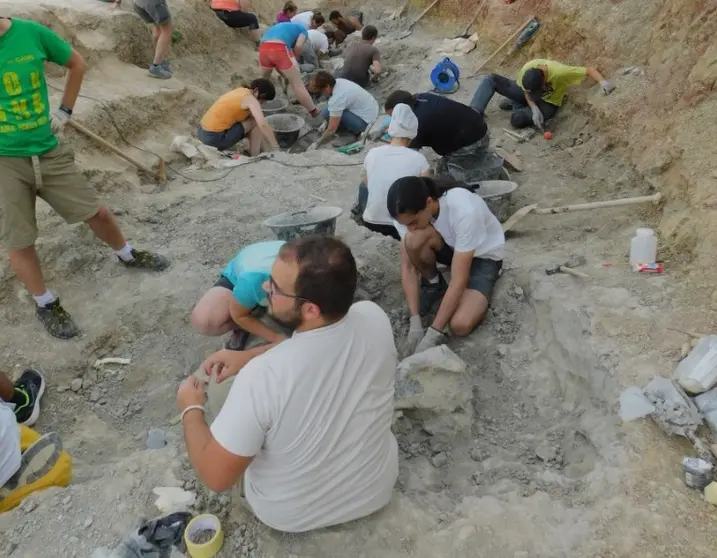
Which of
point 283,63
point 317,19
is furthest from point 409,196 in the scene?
point 317,19

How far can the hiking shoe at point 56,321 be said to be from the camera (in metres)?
3.89

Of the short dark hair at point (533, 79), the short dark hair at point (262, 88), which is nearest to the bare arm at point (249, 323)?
the short dark hair at point (262, 88)

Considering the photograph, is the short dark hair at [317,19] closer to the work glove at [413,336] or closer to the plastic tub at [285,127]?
the plastic tub at [285,127]

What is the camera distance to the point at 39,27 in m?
3.58

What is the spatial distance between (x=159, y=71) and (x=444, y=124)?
415 cm

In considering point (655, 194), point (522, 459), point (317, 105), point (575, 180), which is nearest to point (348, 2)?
point (317, 105)

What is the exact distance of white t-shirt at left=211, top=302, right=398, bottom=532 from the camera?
1.82 meters

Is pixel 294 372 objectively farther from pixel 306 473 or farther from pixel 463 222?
pixel 463 222

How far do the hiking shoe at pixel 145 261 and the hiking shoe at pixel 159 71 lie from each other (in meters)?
3.78

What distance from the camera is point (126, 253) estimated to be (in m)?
4.37

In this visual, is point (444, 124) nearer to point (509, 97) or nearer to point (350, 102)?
point (509, 97)

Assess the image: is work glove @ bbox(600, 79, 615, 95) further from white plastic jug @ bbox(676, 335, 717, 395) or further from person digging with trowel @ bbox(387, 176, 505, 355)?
white plastic jug @ bbox(676, 335, 717, 395)

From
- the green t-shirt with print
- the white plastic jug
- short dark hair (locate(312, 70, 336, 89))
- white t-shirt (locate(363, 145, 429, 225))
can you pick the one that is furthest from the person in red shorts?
the white plastic jug

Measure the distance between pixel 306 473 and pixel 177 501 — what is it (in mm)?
790
